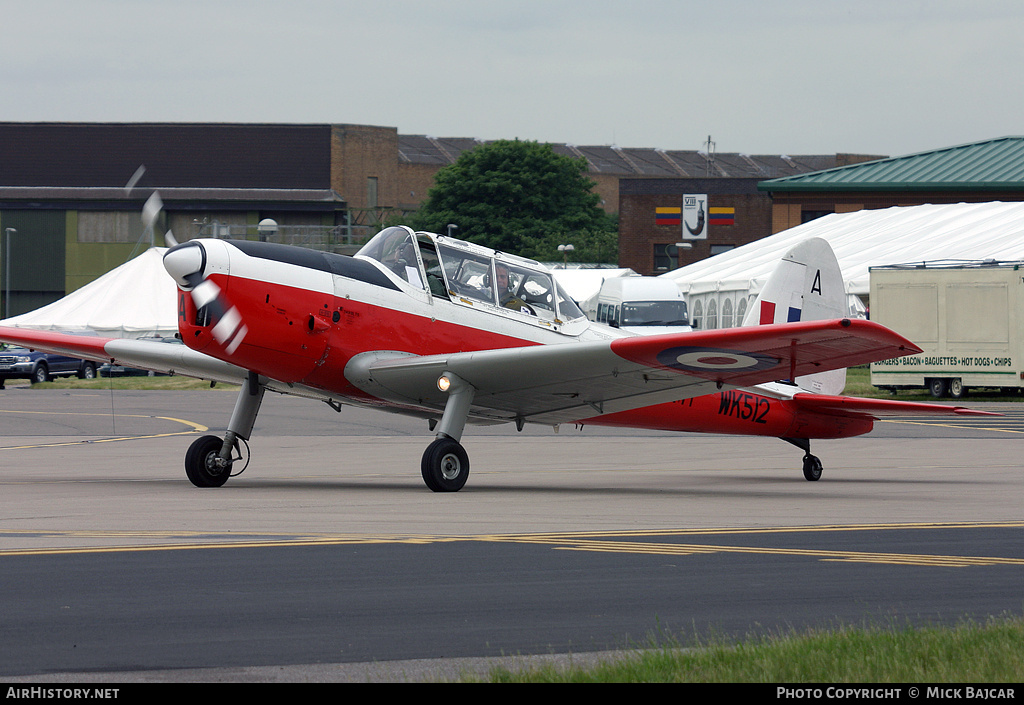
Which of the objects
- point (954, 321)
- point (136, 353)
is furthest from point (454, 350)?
point (954, 321)

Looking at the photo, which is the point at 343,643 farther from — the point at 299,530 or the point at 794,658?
the point at 299,530

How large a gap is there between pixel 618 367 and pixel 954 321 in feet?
76.1

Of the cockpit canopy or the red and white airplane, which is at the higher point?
the cockpit canopy

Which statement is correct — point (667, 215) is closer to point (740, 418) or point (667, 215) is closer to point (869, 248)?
point (869, 248)

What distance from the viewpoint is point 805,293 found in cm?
1530

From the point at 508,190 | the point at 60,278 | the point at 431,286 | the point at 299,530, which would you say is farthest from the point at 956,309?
the point at 60,278

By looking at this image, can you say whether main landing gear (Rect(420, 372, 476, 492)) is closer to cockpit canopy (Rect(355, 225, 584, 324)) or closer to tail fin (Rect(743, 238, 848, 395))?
cockpit canopy (Rect(355, 225, 584, 324))

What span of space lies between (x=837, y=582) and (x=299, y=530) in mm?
4223

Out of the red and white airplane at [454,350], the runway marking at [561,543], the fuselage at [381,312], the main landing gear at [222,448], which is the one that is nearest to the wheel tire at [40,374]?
the red and white airplane at [454,350]

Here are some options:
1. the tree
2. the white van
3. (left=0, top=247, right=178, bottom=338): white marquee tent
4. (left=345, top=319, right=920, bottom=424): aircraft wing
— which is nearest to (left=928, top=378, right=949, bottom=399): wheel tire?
the white van

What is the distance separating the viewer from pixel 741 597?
6734 mm

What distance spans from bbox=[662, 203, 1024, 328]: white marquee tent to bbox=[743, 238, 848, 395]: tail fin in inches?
992

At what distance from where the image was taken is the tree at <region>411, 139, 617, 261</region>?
8406 centimetres

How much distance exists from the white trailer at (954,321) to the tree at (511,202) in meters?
48.9
